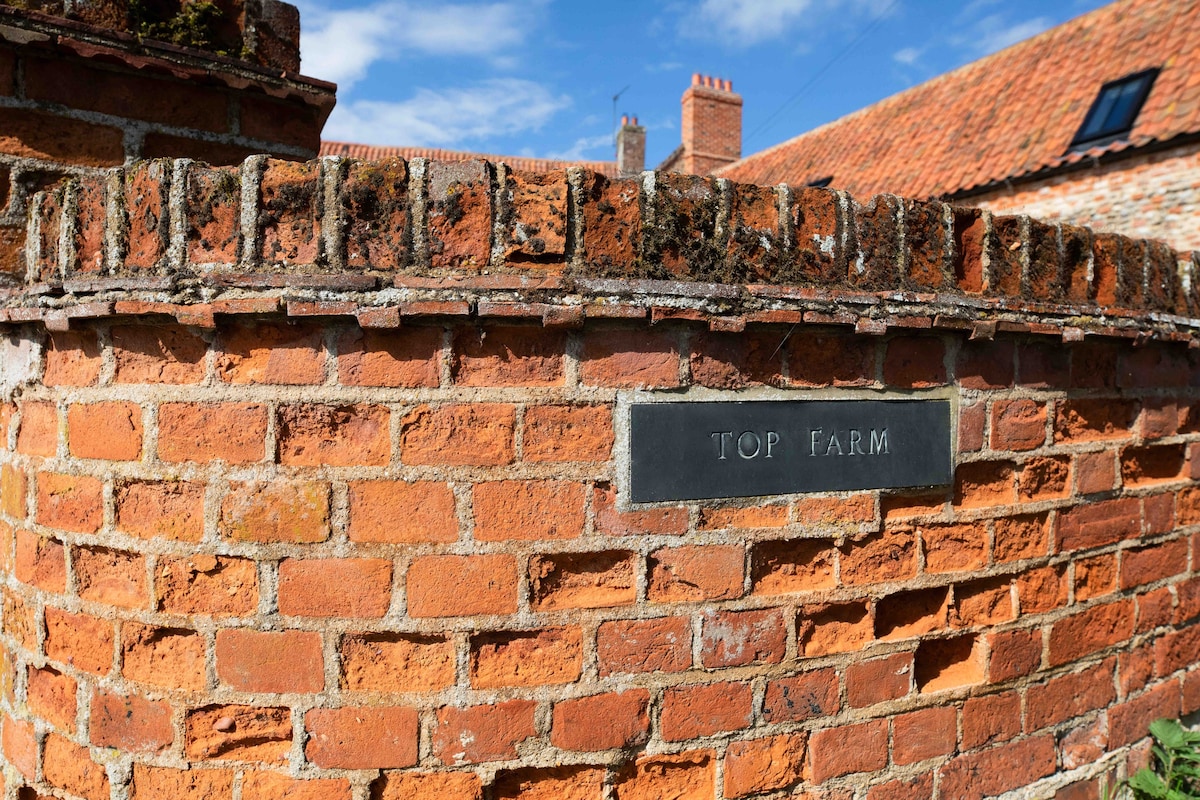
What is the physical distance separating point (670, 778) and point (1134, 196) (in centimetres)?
1027

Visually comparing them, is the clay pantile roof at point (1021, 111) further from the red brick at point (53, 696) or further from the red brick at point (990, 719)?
the red brick at point (53, 696)

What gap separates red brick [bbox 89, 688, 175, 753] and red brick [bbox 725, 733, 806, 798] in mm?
1154

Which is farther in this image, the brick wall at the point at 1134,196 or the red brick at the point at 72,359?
the brick wall at the point at 1134,196

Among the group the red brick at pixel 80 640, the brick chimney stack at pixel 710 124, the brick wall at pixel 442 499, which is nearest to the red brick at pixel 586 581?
the brick wall at pixel 442 499

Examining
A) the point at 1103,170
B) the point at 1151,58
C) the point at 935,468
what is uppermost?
the point at 1151,58

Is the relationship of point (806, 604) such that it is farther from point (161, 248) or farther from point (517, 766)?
point (161, 248)

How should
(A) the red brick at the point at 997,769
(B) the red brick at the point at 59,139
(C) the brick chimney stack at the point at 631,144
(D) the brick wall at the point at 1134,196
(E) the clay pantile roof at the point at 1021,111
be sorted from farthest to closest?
(C) the brick chimney stack at the point at 631,144
(E) the clay pantile roof at the point at 1021,111
(D) the brick wall at the point at 1134,196
(B) the red brick at the point at 59,139
(A) the red brick at the point at 997,769

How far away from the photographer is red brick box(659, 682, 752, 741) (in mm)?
1646

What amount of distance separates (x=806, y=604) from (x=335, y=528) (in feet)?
3.32

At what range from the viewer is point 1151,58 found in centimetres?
975

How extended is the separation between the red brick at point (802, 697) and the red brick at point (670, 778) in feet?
0.56

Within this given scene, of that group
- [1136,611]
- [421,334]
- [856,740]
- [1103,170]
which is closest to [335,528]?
[421,334]

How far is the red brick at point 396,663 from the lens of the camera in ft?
5.07

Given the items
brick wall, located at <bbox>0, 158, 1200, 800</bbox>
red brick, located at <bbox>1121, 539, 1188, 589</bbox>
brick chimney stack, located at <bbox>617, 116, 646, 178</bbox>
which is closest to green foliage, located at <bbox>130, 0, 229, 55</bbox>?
brick wall, located at <bbox>0, 158, 1200, 800</bbox>
